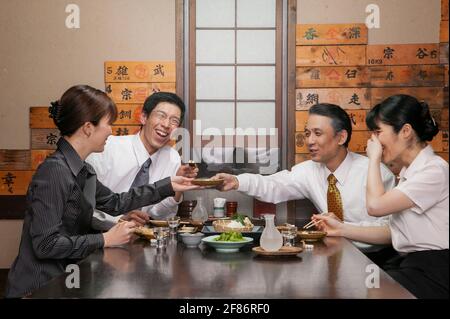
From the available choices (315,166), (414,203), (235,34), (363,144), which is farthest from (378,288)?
Result: (235,34)

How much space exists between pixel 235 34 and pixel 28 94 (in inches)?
66.3

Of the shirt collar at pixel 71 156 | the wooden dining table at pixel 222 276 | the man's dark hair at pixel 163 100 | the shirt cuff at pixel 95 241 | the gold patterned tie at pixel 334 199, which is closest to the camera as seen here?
the wooden dining table at pixel 222 276

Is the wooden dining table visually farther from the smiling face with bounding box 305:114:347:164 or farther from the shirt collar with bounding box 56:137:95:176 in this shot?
the smiling face with bounding box 305:114:347:164

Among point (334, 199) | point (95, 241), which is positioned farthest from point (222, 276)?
point (334, 199)

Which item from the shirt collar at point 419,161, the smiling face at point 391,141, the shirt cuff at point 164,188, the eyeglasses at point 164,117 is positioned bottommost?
the shirt cuff at point 164,188

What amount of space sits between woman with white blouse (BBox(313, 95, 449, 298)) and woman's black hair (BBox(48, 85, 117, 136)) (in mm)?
1324

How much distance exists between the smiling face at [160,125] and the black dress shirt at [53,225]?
1.35 m

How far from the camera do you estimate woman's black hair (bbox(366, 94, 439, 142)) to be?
273 cm

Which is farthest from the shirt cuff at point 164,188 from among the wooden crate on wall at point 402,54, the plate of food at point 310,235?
the wooden crate on wall at point 402,54

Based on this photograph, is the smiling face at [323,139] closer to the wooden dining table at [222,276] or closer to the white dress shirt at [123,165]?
the white dress shirt at [123,165]

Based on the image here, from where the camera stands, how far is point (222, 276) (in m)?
1.90

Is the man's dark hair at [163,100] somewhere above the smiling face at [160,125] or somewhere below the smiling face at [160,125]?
above

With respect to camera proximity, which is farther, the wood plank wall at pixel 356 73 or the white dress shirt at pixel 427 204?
the wood plank wall at pixel 356 73

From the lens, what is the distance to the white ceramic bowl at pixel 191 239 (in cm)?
252
